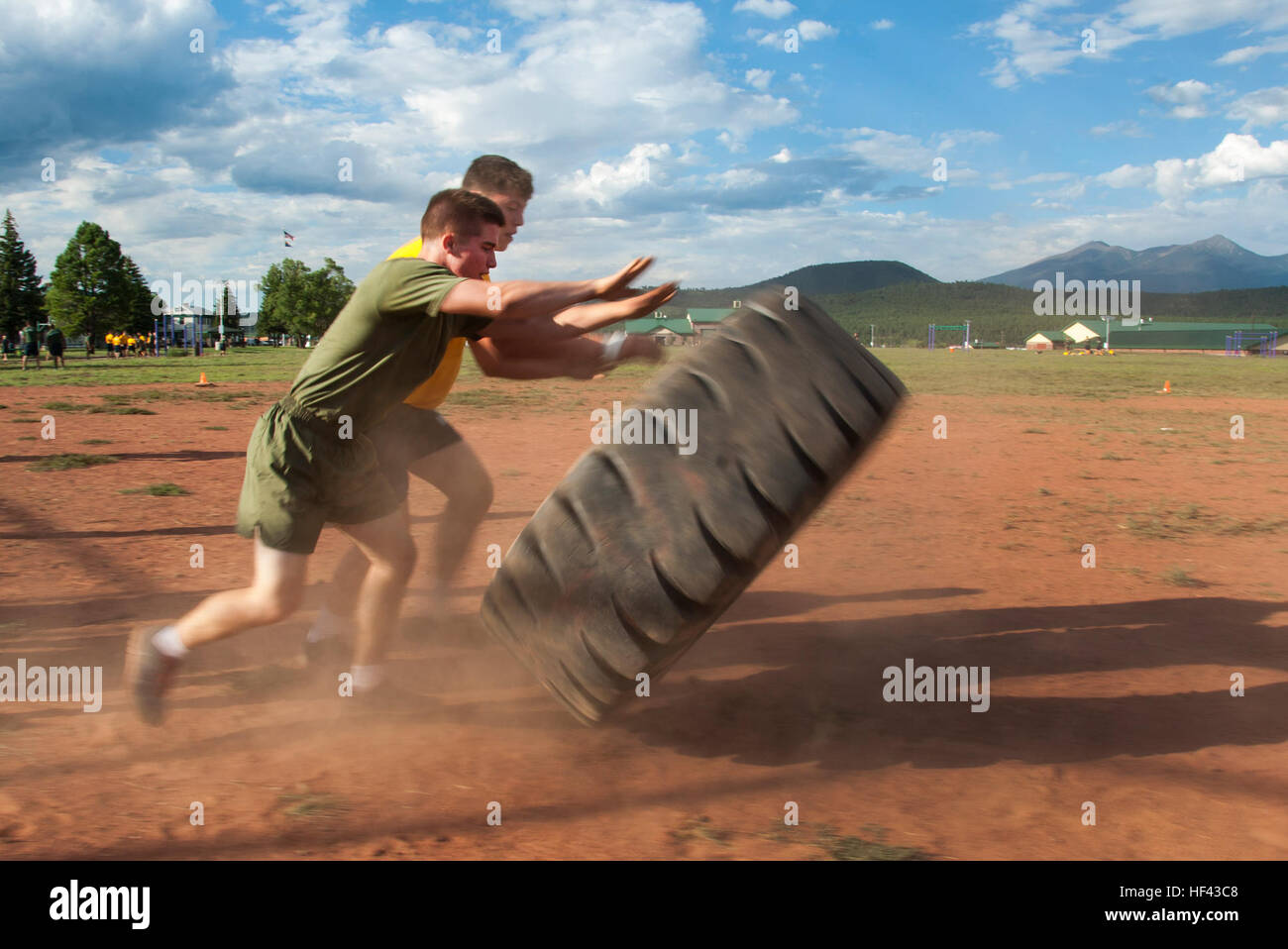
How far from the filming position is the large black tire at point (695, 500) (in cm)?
325

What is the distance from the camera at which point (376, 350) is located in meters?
3.48

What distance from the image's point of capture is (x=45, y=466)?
33.0ft

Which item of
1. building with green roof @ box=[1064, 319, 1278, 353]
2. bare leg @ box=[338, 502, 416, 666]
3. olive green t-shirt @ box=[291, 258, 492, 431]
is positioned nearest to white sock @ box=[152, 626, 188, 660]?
bare leg @ box=[338, 502, 416, 666]

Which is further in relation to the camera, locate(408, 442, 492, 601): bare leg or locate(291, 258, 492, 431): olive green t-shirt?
locate(408, 442, 492, 601): bare leg

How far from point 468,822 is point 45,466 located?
8972 mm

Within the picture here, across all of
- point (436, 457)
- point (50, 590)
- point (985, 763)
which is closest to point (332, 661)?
point (436, 457)

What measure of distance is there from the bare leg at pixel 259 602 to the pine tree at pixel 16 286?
76.6 meters

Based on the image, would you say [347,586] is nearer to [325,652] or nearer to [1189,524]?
[325,652]

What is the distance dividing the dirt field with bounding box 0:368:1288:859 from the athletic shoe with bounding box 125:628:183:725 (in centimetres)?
12

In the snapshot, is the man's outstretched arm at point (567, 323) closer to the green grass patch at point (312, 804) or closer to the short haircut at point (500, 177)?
the short haircut at point (500, 177)

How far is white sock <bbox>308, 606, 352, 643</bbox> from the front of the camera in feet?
14.9

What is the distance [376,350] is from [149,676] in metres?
1.49

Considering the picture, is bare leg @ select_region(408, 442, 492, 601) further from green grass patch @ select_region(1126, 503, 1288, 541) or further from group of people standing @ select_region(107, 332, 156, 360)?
group of people standing @ select_region(107, 332, 156, 360)

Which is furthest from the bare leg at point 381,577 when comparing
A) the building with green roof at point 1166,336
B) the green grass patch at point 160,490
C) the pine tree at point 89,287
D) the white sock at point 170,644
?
the building with green roof at point 1166,336
